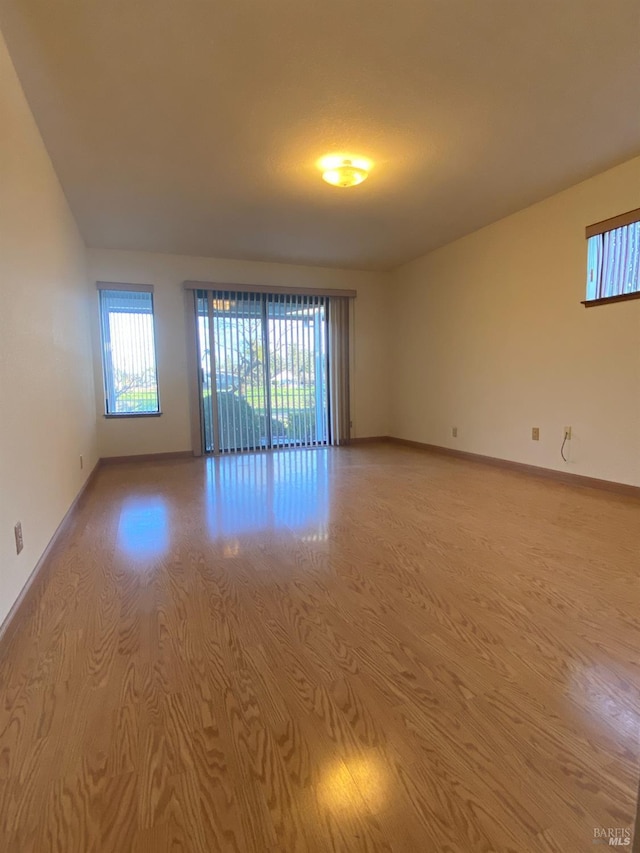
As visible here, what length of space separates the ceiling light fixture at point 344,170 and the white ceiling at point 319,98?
116mm

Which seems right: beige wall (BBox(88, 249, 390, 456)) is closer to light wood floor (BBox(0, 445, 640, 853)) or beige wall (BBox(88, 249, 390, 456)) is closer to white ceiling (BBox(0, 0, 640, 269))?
white ceiling (BBox(0, 0, 640, 269))

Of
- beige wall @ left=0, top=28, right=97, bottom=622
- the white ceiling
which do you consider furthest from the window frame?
beige wall @ left=0, top=28, right=97, bottom=622

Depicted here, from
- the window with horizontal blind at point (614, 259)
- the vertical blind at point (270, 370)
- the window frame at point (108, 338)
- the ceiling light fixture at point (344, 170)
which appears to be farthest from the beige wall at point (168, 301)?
the window with horizontal blind at point (614, 259)

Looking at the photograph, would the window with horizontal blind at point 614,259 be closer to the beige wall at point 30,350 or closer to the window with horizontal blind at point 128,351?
the beige wall at point 30,350

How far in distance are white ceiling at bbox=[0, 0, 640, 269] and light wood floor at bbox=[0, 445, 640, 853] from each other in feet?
7.98

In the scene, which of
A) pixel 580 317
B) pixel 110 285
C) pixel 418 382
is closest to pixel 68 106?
pixel 110 285

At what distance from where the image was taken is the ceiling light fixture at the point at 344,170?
2936 millimetres

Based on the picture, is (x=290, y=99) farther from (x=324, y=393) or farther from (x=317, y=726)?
(x=324, y=393)

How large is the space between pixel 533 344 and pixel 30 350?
3884 millimetres

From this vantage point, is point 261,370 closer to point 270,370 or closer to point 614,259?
point 270,370

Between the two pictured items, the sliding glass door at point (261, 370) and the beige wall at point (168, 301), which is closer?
the beige wall at point (168, 301)

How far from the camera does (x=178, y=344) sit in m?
5.15

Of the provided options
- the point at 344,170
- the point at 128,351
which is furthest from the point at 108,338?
the point at 344,170

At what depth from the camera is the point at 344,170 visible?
297 cm
